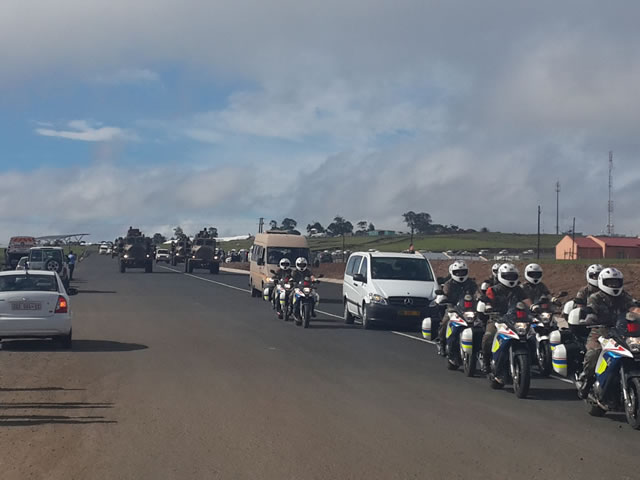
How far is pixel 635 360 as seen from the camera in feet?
30.5

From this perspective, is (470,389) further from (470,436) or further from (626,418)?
(470,436)

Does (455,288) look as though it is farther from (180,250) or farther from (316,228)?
(316,228)

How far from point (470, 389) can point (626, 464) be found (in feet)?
14.7

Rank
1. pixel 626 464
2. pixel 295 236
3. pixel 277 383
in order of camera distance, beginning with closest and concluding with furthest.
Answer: pixel 626 464 < pixel 277 383 < pixel 295 236

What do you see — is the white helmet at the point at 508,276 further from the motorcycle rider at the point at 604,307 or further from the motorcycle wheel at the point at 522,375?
the motorcycle rider at the point at 604,307

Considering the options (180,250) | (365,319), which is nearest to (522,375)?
(365,319)

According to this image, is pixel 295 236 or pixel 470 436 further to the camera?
pixel 295 236

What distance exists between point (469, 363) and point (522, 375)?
2.05 metres

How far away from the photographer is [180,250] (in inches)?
3027

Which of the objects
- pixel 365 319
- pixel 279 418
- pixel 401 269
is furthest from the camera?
pixel 401 269

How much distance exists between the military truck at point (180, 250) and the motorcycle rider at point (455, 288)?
53785 mm

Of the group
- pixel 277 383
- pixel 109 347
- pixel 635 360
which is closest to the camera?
pixel 635 360

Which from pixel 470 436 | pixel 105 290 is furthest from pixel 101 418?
pixel 105 290

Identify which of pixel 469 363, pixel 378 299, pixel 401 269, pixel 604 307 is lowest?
pixel 469 363
